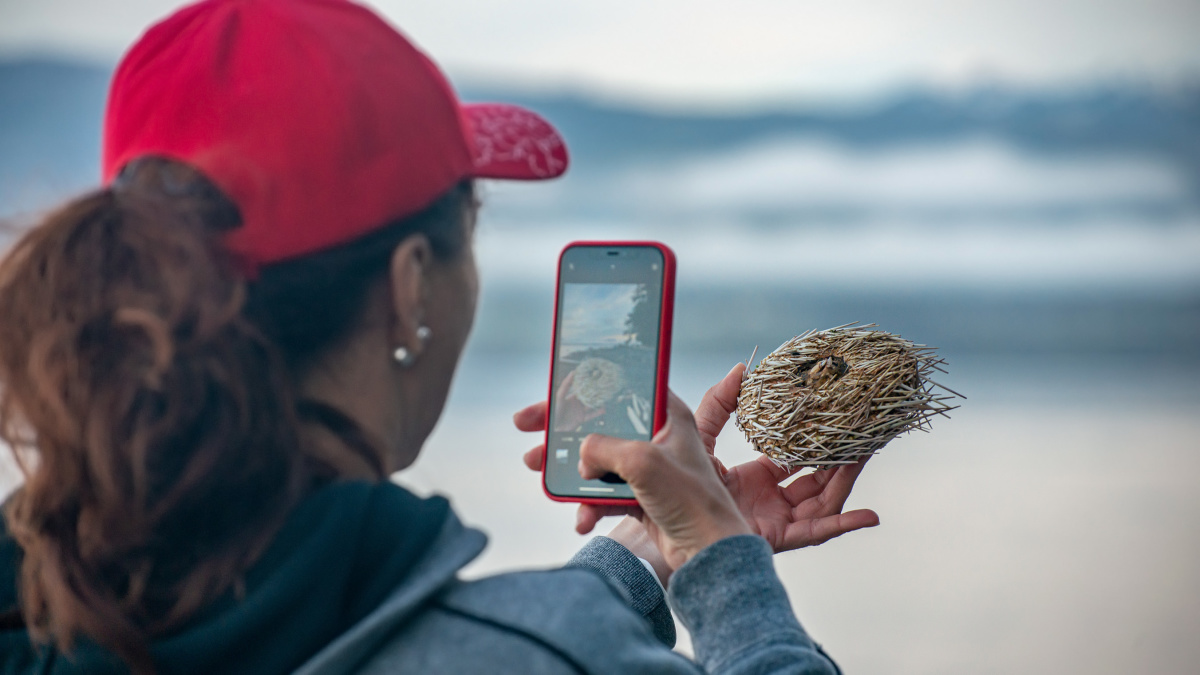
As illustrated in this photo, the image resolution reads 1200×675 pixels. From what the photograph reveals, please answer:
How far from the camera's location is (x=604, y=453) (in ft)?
2.07

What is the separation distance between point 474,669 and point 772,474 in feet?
1.58

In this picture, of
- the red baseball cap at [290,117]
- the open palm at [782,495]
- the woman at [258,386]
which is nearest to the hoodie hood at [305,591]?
the woman at [258,386]

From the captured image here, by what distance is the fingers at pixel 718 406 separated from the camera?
3.04 ft

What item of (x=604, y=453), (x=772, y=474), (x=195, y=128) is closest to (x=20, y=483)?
(x=195, y=128)

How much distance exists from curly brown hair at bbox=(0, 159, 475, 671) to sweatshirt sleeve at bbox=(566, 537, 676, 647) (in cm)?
35

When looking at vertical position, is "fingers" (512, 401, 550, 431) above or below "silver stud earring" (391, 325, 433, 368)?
below

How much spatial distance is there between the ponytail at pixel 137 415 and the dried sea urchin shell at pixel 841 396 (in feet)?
1.53

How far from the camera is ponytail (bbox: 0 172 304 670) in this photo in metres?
0.47

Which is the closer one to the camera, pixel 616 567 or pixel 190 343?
pixel 190 343

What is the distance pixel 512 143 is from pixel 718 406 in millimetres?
410

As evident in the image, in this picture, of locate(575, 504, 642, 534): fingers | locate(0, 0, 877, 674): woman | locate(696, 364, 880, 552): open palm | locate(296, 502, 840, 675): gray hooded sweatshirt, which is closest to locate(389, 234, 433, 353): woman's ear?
locate(0, 0, 877, 674): woman

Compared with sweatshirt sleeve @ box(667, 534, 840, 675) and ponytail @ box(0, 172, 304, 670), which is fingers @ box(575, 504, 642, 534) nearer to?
sweatshirt sleeve @ box(667, 534, 840, 675)

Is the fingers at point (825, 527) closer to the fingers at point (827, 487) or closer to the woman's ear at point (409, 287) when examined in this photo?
the fingers at point (827, 487)

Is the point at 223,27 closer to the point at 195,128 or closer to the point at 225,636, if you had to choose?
the point at 195,128
